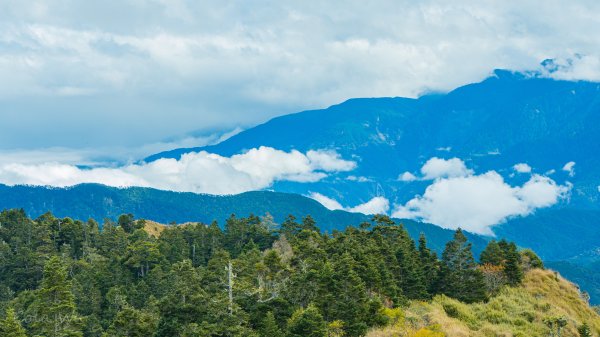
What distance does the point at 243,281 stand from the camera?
68.2 meters

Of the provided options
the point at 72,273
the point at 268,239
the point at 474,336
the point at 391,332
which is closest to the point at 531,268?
the point at 474,336

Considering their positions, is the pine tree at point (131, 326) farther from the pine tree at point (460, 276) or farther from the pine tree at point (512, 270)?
the pine tree at point (512, 270)

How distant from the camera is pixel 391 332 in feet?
190

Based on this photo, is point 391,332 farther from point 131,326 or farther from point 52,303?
point 52,303

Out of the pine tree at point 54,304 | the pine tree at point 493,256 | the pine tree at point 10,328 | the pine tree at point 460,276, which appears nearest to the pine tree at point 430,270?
the pine tree at point 460,276

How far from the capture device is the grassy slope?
61062 millimetres

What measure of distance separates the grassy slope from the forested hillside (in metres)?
0.36

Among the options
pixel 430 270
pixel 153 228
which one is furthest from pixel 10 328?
pixel 153 228

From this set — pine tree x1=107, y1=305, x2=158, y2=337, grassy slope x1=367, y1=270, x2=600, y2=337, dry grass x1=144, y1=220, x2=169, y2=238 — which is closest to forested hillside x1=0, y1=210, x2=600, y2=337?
pine tree x1=107, y1=305, x2=158, y2=337

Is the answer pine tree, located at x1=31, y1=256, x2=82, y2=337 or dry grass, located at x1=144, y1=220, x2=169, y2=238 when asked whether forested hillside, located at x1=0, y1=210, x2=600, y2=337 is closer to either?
pine tree, located at x1=31, y1=256, x2=82, y2=337

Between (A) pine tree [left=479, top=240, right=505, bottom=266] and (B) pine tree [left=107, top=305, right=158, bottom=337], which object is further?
(A) pine tree [left=479, top=240, right=505, bottom=266]

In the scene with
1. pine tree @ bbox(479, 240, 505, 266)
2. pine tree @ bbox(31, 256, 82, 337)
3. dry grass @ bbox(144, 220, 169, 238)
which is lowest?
pine tree @ bbox(31, 256, 82, 337)

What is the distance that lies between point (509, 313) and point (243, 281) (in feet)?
104

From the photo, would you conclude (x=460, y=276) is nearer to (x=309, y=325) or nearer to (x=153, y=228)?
(x=309, y=325)
